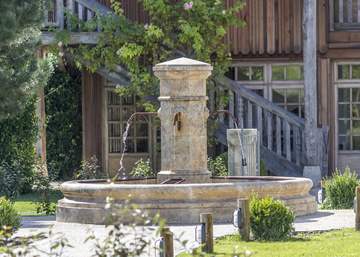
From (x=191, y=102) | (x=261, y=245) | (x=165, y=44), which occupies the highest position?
(x=165, y=44)

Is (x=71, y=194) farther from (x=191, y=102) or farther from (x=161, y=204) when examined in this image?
(x=191, y=102)

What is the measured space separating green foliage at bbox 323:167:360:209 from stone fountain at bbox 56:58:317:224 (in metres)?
0.91

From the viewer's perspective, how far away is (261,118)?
1628 cm

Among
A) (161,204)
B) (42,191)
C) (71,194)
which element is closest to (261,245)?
(161,204)

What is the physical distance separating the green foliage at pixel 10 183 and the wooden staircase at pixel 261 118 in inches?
137

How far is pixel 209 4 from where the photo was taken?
1667 cm

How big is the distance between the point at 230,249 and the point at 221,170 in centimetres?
652

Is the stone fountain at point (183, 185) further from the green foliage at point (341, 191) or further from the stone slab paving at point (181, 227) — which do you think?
the green foliage at point (341, 191)

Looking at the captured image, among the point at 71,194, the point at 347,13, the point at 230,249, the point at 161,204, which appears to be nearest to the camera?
the point at 230,249

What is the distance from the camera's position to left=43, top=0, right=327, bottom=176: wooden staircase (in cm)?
1612

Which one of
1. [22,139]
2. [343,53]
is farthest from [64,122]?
[343,53]

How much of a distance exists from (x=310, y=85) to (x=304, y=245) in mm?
7745

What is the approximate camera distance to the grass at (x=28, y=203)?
13148mm

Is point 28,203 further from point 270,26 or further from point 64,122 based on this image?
point 270,26
